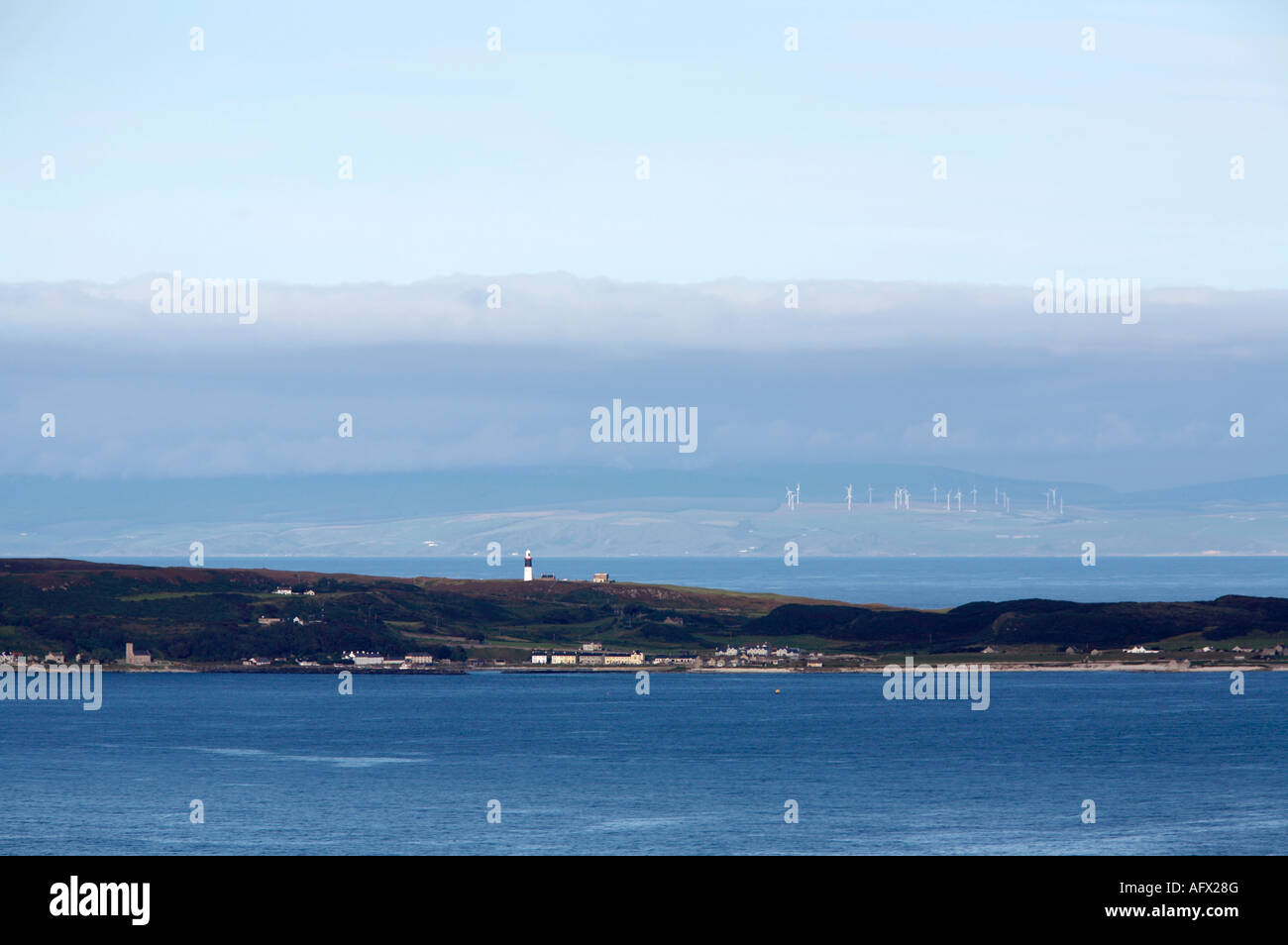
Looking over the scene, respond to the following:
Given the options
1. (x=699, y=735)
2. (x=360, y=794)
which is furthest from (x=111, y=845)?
(x=699, y=735)

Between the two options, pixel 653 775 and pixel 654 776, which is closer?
pixel 654 776
